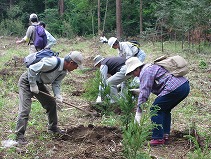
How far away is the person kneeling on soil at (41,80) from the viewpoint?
5233 millimetres

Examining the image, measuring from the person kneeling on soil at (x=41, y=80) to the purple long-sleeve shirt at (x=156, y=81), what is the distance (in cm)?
101

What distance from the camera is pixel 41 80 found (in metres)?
5.58

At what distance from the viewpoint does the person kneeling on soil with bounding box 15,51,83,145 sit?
523cm

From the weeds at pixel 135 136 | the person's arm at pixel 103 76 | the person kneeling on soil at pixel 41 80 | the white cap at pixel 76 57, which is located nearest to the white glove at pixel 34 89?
the person kneeling on soil at pixel 41 80

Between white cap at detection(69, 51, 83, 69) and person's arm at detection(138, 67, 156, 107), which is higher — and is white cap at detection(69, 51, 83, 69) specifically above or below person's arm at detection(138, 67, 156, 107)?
above

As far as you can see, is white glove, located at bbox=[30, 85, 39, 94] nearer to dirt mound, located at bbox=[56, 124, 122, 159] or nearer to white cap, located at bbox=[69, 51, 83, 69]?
white cap, located at bbox=[69, 51, 83, 69]

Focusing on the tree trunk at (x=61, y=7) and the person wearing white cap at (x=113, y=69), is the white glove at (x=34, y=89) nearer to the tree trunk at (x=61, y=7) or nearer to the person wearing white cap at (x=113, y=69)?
the person wearing white cap at (x=113, y=69)

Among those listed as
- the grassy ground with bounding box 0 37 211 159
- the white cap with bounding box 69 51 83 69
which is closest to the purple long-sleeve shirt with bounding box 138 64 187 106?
the grassy ground with bounding box 0 37 211 159

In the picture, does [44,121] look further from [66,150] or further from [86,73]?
[86,73]

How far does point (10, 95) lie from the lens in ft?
28.8

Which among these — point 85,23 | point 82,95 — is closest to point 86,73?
point 82,95

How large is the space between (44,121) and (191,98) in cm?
397

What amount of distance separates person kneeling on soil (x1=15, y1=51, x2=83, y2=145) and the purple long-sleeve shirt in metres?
1.01

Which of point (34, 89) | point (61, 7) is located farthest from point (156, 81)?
point (61, 7)
